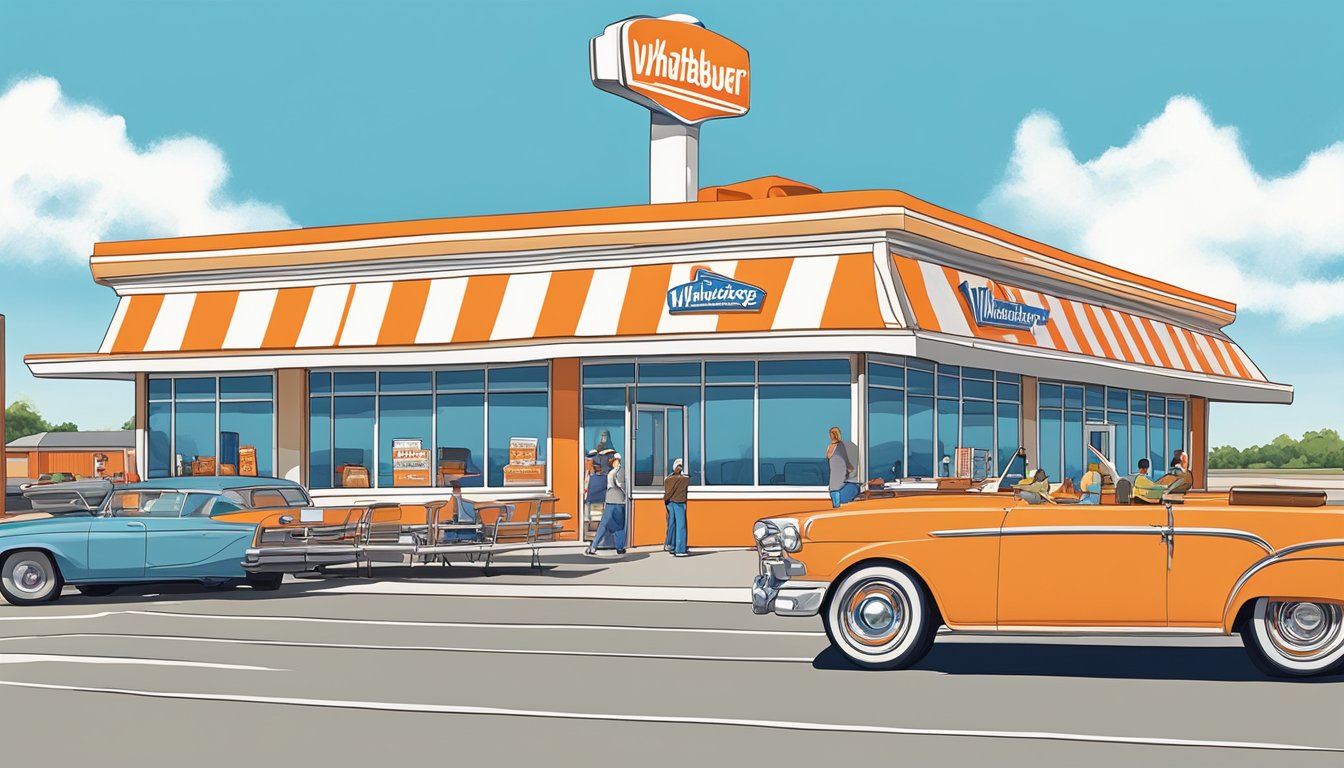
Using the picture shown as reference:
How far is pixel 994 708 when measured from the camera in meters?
10.1

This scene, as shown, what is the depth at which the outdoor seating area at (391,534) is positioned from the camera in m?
19.2

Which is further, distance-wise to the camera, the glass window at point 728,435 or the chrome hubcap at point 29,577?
the glass window at point 728,435

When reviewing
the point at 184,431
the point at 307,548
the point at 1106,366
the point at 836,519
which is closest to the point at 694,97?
the point at 1106,366

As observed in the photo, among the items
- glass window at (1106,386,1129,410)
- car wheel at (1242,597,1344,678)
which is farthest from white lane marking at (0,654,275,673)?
glass window at (1106,386,1129,410)

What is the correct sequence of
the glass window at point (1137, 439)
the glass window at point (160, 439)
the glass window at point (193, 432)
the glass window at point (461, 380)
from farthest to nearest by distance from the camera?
the glass window at point (1137, 439) → the glass window at point (160, 439) → the glass window at point (193, 432) → the glass window at point (461, 380)

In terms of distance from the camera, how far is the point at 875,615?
12055 millimetres

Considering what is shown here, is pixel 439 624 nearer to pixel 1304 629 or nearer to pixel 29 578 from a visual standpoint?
pixel 29 578

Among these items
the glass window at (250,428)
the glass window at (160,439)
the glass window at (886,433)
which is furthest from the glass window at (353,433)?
the glass window at (886,433)

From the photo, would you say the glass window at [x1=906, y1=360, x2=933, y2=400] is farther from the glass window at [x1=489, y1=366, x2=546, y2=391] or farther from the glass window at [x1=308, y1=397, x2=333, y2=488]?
the glass window at [x1=308, y1=397, x2=333, y2=488]

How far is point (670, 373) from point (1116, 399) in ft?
44.1

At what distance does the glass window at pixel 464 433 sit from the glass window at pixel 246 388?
374 cm

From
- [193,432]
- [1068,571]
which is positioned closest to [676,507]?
[193,432]

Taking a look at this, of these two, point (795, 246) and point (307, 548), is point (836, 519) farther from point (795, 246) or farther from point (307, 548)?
point (795, 246)

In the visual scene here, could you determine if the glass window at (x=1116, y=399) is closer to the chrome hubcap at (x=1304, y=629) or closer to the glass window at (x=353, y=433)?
the glass window at (x=353, y=433)
